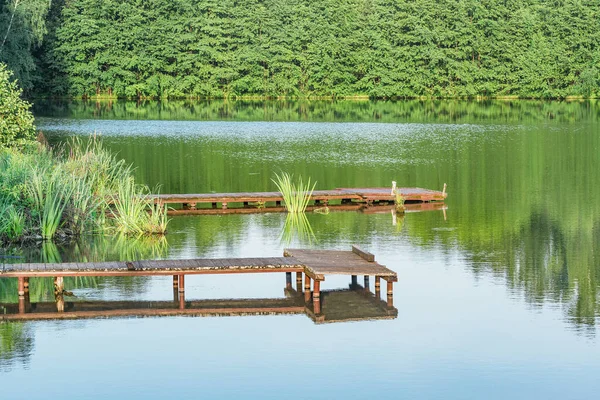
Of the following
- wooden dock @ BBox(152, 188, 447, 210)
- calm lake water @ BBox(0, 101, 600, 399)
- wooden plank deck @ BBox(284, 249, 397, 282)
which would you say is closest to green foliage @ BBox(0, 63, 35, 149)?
wooden dock @ BBox(152, 188, 447, 210)

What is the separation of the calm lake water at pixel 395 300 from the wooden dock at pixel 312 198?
98cm

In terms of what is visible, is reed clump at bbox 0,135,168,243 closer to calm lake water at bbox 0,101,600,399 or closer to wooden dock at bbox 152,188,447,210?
calm lake water at bbox 0,101,600,399

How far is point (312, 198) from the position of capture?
2227cm

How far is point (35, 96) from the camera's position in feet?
203

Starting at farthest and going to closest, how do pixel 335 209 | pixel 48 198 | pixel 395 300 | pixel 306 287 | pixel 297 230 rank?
pixel 335 209 → pixel 297 230 → pixel 48 198 → pixel 395 300 → pixel 306 287

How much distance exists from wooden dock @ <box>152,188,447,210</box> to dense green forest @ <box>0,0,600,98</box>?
135 feet

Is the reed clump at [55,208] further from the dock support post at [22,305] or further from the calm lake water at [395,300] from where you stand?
the dock support post at [22,305]

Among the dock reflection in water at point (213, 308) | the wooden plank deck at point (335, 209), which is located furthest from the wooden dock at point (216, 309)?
the wooden plank deck at point (335, 209)

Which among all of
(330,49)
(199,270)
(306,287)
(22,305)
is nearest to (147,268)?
(199,270)

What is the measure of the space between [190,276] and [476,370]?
5.31m

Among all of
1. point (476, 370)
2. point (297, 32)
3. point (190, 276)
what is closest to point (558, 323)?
point (476, 370)

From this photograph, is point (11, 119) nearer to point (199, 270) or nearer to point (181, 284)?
point (181, 284)

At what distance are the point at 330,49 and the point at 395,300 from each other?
51.7m

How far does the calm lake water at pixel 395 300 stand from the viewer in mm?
10383
